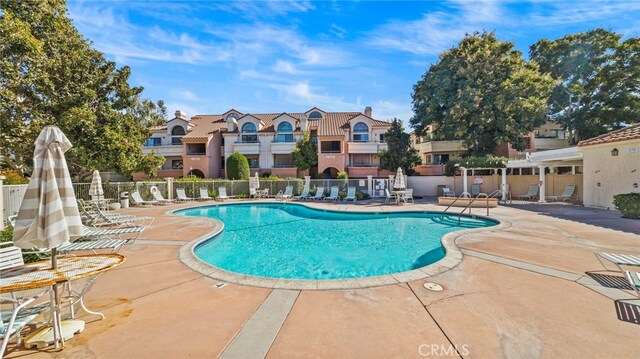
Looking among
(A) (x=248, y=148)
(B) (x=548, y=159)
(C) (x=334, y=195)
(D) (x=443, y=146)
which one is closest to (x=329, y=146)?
(A) (x=248, y=148)

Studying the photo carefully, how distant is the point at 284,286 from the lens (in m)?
4.79

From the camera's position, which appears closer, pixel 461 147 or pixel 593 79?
pixel 593 79

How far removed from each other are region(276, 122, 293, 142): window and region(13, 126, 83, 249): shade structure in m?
27.0

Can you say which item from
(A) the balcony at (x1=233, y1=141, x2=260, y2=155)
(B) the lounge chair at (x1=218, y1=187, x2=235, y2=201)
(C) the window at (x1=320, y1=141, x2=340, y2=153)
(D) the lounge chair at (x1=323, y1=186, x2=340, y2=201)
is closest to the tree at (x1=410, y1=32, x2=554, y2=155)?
(C) the window at (x1=320, y1=141, x2=340, y2=153)

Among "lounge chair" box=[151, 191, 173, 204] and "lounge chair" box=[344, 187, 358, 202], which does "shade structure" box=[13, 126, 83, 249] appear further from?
"lounge chair" box=[151, 191, 173, 204]

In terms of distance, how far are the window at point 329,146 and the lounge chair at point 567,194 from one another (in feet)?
60.0

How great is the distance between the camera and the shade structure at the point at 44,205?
10.7 feet

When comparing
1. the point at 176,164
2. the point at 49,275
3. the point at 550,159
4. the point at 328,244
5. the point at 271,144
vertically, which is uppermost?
the point at 271,144

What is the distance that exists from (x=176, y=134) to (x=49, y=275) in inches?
1278

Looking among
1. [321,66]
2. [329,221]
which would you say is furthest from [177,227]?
[321,66]

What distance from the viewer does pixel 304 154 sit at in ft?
94.0

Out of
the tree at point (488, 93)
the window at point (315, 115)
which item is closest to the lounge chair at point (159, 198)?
the window at point (315, 115)

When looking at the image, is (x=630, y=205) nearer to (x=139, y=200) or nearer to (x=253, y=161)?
(x=139, y=200)

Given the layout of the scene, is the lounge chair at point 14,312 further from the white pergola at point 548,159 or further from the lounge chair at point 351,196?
the white pergola at point 548,159
